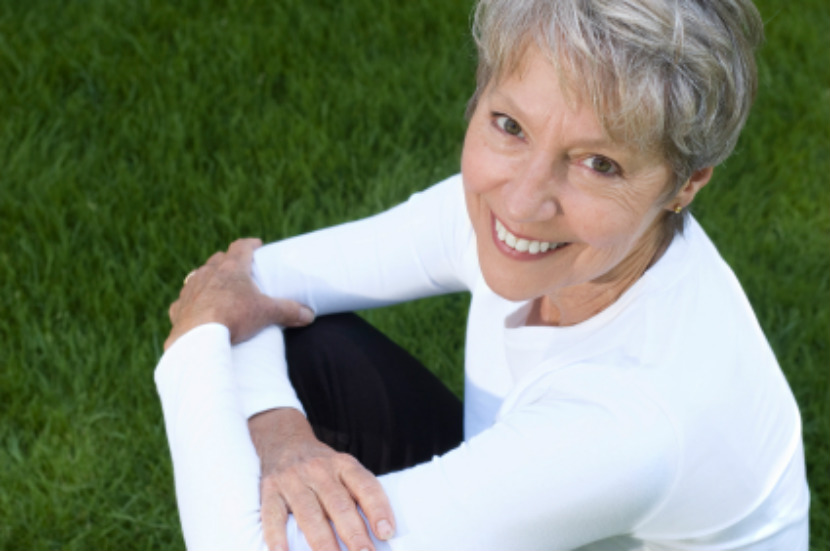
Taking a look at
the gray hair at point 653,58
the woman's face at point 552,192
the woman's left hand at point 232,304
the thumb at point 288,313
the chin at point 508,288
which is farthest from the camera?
the thumb at point 288,313

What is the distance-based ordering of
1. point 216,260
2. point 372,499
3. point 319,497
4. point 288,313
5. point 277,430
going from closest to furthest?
point 372,499 → point 319,497 → point 277,430 → point 288,313 → point 216,260

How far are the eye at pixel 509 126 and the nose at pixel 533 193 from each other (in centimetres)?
6

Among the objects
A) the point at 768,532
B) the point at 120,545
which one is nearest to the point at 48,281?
the point at 120,545

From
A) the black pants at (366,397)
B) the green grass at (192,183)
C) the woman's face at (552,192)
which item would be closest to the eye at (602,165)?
the woman's face at (552,192)

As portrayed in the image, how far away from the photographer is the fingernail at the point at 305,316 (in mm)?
2471

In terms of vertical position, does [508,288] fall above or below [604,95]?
below

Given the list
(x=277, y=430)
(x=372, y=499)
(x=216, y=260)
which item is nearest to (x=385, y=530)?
(x=372, y=499)

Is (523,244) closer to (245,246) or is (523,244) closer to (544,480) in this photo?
(544,480)

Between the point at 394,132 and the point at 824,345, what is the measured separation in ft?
5.63

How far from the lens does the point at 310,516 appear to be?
5.87 ft

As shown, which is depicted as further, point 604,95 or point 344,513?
point 344,513

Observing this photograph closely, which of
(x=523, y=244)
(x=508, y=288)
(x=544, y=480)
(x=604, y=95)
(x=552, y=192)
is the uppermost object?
(x=604, y=95)

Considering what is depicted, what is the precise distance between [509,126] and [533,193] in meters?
0.12

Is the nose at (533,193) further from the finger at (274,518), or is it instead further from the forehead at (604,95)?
the finger at (274,518)
